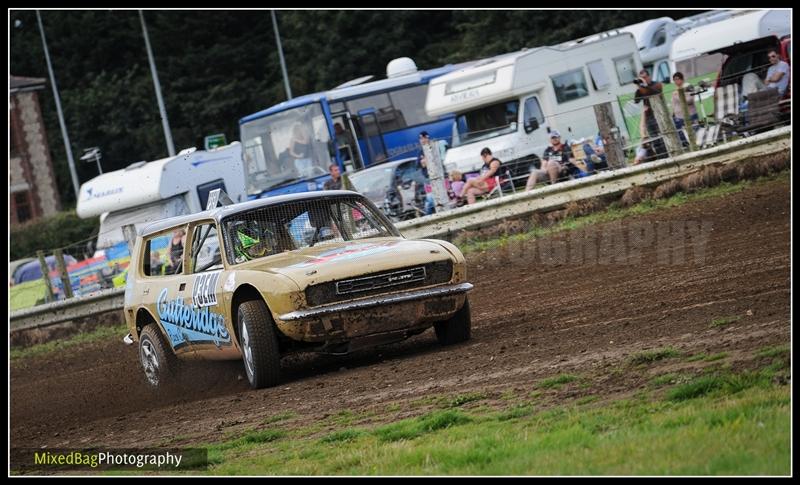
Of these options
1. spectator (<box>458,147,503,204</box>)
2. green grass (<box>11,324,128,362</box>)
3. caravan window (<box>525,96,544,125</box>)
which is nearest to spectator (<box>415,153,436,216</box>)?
spectator (<box>458,147,503,204</box>)

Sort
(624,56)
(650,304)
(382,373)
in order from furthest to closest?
(624,56) → (650,304) → (382,373)

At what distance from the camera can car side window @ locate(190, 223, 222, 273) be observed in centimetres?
1062

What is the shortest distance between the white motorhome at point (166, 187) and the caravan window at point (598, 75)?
25.9ft

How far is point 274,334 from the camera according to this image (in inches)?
379

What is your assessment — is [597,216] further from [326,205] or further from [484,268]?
[326,205]

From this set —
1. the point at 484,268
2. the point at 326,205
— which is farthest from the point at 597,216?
the point at 326,205

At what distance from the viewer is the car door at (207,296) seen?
33.3 feet

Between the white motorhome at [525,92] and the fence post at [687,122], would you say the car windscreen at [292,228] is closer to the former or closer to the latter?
the fence post at [687,122]

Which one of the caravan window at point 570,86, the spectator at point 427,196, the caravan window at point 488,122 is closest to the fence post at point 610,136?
the spectator at point 427,196

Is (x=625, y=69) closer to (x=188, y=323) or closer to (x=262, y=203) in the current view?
(x=262, y=203)

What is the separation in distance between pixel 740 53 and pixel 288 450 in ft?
54.9

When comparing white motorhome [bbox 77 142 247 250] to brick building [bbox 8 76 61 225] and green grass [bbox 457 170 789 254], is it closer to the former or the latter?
green grass [bbox 457 170 789 254]

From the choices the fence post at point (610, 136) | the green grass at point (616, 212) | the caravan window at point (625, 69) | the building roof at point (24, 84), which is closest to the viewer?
the green grass at point (616, 212)

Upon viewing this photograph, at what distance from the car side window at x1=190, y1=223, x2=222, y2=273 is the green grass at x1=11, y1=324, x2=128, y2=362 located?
772 cm
